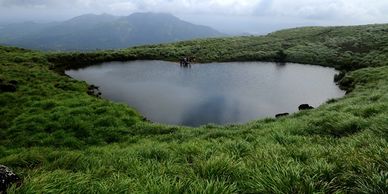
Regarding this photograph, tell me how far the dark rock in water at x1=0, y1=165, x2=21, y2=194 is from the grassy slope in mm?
509

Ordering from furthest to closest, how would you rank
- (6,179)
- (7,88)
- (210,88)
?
(210,88) < (7,88) < (6,179)

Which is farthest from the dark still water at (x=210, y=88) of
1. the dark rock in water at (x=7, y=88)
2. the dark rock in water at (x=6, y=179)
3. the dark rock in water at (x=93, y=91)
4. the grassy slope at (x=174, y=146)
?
the dark rock in water at (x=6, y=179)

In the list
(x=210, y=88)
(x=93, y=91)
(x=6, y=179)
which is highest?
(x=6, y=179)

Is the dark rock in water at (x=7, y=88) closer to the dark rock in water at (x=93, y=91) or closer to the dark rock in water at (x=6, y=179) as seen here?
the dark rock in water at (x=93, y=91)

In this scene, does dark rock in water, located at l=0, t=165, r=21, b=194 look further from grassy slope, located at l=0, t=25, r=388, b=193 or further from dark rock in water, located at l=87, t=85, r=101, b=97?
dark rock in water, located at l=87, t=85, r=101, b=97

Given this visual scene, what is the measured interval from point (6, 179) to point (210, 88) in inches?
1531

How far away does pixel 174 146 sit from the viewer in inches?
651

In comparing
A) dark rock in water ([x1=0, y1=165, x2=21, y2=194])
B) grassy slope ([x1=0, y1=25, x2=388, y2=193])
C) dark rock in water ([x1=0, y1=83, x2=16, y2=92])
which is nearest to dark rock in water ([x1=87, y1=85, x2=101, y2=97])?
grassy slope ([x1=0, y1=25, x2=388, y2=193])

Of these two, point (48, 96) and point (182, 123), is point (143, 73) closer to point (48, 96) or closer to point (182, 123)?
point (48, 96)

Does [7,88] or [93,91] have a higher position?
[7,88]

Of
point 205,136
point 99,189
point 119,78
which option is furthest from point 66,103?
point 99,189

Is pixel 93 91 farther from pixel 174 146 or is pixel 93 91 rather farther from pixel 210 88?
pixel 174 146

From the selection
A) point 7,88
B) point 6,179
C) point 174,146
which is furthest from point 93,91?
point 6,179

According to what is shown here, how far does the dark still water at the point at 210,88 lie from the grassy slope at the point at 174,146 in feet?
16.2
